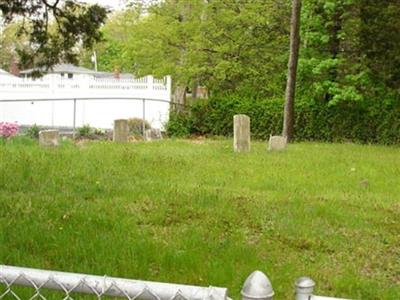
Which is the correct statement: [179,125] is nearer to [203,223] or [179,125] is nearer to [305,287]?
[203,223]

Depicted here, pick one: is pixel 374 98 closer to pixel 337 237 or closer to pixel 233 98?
pixel 233 98

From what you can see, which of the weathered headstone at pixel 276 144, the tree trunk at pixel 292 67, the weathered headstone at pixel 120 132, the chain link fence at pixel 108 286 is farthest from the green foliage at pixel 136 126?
the chain link fence at pixel 108 286

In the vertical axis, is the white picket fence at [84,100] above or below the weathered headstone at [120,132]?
above

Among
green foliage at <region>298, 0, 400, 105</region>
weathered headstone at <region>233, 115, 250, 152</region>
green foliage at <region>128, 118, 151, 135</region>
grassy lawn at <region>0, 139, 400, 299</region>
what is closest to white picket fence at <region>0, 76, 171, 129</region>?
green foliage at <region>128, 118, 151, 135</region>

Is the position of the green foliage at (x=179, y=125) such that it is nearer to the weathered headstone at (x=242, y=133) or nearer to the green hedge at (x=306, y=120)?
the green hedge at (x=306, y=120)

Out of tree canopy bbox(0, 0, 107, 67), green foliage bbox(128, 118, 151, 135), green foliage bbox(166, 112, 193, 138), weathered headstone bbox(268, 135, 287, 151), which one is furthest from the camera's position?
green foliage bbox(166, 112, 193, 138)

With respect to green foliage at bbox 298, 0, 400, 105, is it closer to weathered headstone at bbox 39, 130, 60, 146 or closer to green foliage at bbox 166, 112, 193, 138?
green foliage at bbox 166, 112, 193, 138

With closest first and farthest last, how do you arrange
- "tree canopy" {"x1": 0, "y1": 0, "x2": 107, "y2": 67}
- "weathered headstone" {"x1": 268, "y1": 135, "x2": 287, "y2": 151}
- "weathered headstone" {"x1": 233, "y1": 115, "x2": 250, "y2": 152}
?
1. "tree canopy" {"x1": 0, "y1": 0, "x2": 107, "y2": 67}
2. "weathered headstone" {"x1": 233, "y1": 115, "x2": 250, "y2": 152}
3. "weathered headstone" {"x1": 268, "y1": 135, "x2": 287, "y2": 151}

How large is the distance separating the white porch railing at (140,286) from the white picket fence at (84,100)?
24.2 meters

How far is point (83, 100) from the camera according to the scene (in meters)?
26.8

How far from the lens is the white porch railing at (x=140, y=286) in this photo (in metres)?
1.75

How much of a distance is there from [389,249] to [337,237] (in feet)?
1.68

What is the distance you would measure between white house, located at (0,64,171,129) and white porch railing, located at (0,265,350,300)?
2423 cm

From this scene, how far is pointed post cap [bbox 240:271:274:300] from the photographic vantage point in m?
1.74
